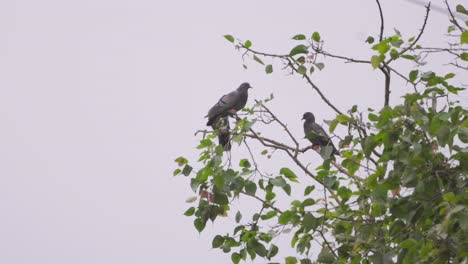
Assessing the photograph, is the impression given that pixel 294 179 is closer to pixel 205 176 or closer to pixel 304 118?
pixel 205 176

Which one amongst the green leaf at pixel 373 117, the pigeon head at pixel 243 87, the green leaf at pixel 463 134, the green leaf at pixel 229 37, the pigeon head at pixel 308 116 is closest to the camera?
the green leaf at pixel 463 134

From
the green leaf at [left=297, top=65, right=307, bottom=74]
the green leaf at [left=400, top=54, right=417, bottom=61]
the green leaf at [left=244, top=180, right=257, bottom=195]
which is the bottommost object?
the green leaf at [left=244, top=180, right=257, bottom=195]

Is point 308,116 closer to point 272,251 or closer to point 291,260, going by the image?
point 291,260

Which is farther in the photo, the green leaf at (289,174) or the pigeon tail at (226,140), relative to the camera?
the pigeon tail at (226,140)

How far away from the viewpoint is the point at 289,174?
3166 millimetres

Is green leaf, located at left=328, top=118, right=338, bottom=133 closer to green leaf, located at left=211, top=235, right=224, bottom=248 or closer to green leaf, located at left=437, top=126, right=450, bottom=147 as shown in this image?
green leaf, located at left=437, top=126, right=450, bottom=147

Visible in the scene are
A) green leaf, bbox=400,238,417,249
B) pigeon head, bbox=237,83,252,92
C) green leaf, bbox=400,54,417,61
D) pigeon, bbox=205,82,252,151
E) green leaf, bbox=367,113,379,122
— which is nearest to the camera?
green leaf, bbox=400,238,417,249

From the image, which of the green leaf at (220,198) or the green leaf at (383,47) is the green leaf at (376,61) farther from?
the green leaf at (220,198)

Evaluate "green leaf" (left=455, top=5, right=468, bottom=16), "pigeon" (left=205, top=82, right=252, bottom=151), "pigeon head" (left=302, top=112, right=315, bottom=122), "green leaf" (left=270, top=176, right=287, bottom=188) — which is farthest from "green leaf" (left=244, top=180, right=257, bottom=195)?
"pigeon head" (left=302, top=112, right=315, bottom=122)

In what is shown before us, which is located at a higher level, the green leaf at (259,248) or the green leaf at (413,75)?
the green leaf at (413,75)

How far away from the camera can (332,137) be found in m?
3.41

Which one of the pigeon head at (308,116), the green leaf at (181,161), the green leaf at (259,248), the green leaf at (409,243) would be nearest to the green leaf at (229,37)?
the green leaf at (181,161)

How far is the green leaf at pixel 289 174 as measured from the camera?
315cm

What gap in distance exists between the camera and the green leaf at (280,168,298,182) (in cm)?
315
